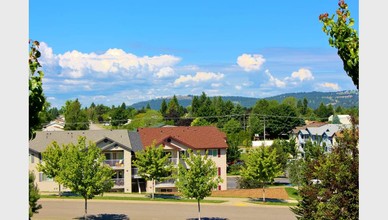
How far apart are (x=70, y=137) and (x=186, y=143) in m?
12.6

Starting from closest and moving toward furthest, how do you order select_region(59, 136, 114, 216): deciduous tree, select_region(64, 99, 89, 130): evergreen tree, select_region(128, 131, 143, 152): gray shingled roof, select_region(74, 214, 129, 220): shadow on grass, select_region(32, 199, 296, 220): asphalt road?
select_region(59, 136, 114, 216): deciduous tree, select_region(74, 214, 129, 220): shadow on grass, select_region(32, 199, 296, 220): asphalt road, select_region(128, 131, 143, 152): gray shingled roof, select_region(64, 99, 89, 130): evergreen tree

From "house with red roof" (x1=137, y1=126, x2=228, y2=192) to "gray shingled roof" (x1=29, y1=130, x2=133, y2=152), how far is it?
8.97ft

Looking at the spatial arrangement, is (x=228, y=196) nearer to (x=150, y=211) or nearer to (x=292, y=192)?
(x=292, y=192)

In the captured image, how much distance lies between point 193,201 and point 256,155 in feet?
22.6

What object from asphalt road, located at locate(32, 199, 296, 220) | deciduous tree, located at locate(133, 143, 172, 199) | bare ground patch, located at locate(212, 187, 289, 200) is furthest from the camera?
bare ground patch, located at locate(212, 187, 289, 200)

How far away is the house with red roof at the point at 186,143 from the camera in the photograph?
172 ft

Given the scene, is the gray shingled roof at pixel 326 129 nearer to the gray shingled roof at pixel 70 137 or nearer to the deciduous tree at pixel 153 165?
the gray shingled roof at pixel 70 137

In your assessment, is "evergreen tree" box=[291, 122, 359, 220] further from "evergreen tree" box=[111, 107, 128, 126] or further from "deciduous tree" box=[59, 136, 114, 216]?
"evergreen tree" box=[111, 107, 128, 126]

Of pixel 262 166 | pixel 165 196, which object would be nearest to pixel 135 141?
pixel 165 196

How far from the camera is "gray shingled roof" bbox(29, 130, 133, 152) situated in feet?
167

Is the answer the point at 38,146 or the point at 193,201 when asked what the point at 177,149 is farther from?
the point at 38,146

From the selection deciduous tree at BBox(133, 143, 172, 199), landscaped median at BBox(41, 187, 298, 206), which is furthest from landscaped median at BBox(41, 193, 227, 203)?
deciduous tree at BBox(133, 143, 172, 199)

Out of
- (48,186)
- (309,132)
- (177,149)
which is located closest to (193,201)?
(177,149)

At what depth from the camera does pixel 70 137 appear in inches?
2085
